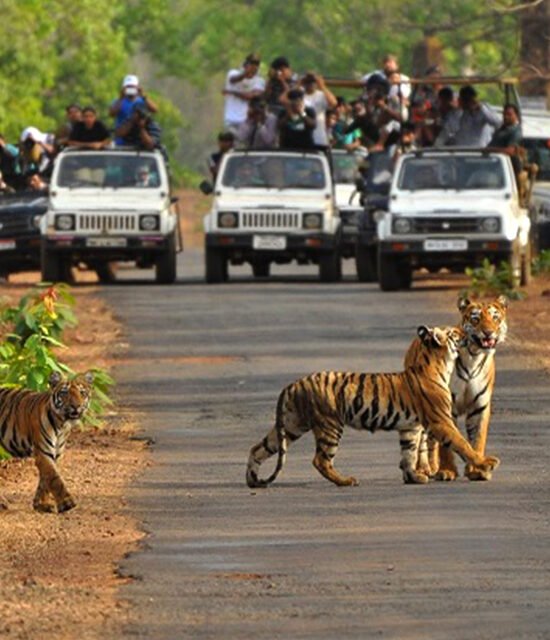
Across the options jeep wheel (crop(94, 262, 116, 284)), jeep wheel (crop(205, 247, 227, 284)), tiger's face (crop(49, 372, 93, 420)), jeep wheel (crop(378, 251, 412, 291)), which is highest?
tiger's face (crop(49, 372, 93, 420))

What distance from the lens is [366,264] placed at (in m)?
38.8

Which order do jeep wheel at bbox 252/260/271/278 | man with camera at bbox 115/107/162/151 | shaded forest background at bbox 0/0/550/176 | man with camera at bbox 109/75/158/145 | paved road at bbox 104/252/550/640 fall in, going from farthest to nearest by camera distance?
shaded forest background at bbox 0/0/550/176, jeep wheel at bbox 252/260/271/278, man with camera at bbox 109/75/158/145, man with camera at bbox 115/107/162/151, paved road at bbox 104/252/550/640

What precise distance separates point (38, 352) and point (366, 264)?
2086 cm

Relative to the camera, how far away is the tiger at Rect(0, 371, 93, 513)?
47.5 feet

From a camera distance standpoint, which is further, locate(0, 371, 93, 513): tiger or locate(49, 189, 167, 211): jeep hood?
locate(49, 189, 167, 211): jeep hood

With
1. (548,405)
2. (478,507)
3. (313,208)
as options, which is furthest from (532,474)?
(313,208)

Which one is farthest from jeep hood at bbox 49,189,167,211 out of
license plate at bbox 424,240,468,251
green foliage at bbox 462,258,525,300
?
green foliage at bbox 462,258,525,300

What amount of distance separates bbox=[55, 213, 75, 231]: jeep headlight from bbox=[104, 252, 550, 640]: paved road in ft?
39.9

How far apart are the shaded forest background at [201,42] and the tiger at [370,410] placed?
38.1 meters

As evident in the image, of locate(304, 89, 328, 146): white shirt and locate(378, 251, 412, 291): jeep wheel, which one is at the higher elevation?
locate(304, 89, 328, 146): white shirt

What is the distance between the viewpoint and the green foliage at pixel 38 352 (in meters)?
17.9

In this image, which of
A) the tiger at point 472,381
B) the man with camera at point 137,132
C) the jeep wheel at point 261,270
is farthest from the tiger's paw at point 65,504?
the jeep wheel at point 261,270

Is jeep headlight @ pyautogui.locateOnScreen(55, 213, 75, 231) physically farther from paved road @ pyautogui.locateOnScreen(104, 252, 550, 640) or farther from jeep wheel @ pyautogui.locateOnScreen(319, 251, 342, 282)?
paved road @ pyautogui.locateOnScreen(104, 252, 550, 640)

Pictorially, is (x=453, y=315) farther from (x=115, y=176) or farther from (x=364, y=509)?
(x=364, y=509)
